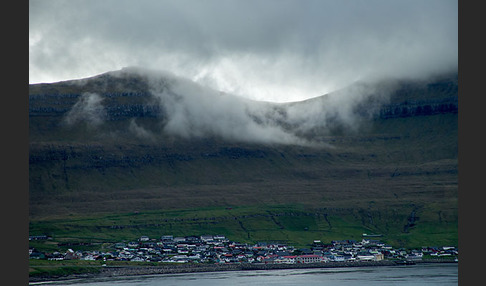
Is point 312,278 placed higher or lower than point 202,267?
higher

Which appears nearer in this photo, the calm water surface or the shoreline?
the calm water surface

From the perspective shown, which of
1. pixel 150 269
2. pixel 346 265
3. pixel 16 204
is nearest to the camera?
pixel 16 204

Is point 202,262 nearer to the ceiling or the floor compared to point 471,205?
nearer to the floor

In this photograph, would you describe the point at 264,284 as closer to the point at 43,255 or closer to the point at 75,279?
the point at 75,279

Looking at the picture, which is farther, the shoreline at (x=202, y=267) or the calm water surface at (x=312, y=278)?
the shoreline at (x=202, y=267)

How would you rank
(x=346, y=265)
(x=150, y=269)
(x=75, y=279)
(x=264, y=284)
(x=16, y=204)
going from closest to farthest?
1. (x=16, y=204)
2. (x=264, y=284)
3. (x=75, y=279)
4. (x=150, y=269)
5. (x=346, y=265)

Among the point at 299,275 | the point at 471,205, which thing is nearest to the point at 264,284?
the point at 299,275

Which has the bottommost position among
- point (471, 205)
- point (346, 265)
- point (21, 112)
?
point (346, 265)

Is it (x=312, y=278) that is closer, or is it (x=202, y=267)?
(x=312, y=278)
